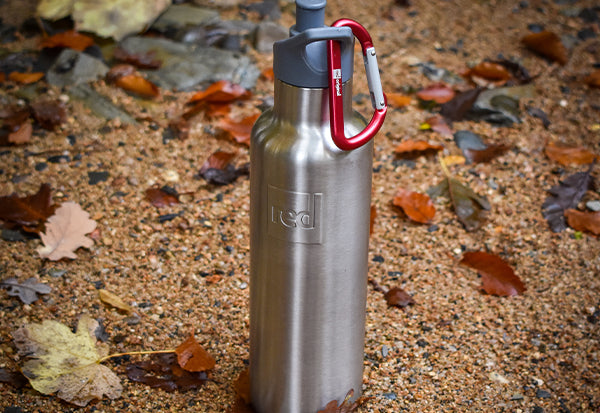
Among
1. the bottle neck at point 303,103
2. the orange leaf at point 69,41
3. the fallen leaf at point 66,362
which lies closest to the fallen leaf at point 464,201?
the bottle neck at point 303,103

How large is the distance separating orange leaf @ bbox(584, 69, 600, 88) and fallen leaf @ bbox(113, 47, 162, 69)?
91.6 inches

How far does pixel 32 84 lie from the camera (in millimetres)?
3719

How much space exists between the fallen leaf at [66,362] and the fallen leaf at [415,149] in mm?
1637

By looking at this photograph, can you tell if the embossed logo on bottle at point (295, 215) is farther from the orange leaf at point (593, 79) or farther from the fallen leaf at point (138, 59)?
the orange leaf at point (593, 79)

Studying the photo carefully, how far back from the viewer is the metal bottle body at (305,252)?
1.77m

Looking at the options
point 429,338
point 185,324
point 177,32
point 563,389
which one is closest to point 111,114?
point 177,32

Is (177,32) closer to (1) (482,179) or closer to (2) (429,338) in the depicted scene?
(1) (482,179)

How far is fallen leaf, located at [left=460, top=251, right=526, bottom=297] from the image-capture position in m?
2.71

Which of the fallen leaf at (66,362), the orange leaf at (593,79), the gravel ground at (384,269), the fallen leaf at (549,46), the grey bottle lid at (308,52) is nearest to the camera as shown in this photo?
the grey bottle lid at (308,52)

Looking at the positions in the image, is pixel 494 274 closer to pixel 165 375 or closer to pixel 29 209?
pixel 165 375

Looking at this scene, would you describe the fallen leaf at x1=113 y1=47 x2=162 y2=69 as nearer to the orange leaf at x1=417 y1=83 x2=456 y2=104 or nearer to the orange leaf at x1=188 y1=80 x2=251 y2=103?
the orange leaf at x1=188 y1=80 x2=251 y2=103

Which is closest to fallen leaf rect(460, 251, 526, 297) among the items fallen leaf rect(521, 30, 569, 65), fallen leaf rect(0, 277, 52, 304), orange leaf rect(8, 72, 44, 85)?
fallen leaf rect(0, 277, 52, 304)

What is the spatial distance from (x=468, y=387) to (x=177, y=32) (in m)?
2.74

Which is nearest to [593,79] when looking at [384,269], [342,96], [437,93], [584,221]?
[437,93]
